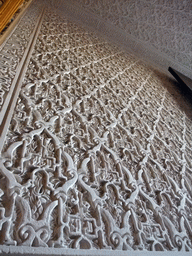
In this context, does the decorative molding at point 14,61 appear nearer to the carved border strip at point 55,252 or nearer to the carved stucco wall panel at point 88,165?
the carved stucco wall panel at point 88,165

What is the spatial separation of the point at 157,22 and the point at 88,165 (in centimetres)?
215

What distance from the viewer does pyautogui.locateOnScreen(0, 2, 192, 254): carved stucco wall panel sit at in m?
0.58

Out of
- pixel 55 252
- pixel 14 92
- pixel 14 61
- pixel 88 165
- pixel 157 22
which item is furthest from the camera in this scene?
pixel 157 22

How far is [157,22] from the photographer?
96.2 inches

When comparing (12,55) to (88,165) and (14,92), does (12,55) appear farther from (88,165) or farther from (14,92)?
(88,165)

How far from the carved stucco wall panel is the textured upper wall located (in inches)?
42.8

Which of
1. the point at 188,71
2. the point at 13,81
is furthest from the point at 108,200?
the point at 188,71

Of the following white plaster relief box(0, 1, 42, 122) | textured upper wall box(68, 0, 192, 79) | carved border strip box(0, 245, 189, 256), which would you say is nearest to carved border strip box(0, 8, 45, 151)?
white plaster relief box(0, 1, 42, 122)

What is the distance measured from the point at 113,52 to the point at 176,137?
106 centimetres

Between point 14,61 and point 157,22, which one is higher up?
point 157,22

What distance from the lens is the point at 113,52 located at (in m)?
2.07

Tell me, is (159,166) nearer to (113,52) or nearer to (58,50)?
(58,50)

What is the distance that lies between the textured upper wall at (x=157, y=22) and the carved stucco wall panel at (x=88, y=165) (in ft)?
3.57

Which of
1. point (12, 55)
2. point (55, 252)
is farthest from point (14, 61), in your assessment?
point (55, 252)
